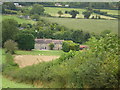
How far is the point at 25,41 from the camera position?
10977mm

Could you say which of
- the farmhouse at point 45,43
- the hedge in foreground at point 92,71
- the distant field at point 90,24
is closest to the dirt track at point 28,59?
the distant field at point 90,24

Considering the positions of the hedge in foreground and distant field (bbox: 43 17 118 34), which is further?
distant field (bbox: 43 17 118 34)

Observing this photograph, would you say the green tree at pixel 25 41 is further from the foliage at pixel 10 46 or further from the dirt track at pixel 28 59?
the dirt track at pixel 28 59

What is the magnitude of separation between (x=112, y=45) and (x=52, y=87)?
1.49 metres

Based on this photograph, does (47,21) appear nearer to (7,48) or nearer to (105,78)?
(7,48)

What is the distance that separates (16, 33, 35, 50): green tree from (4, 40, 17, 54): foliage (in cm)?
52

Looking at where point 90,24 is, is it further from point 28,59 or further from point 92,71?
point 92,71

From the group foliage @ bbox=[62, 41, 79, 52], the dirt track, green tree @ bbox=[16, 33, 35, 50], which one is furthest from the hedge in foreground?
green tree @ bbox=[16, 33, 35, 50]

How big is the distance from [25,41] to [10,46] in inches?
36.4

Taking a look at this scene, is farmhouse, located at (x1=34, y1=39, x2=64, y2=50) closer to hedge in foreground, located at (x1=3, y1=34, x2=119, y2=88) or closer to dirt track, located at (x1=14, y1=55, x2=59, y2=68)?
dirt track, located at (x1=14, y1=55, x2=59, y2=68)

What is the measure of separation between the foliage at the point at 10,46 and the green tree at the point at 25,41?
524mm

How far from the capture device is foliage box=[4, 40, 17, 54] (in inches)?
393

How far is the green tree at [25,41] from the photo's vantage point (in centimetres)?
1104

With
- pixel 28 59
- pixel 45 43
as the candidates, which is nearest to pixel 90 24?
→ pixel 28 59
